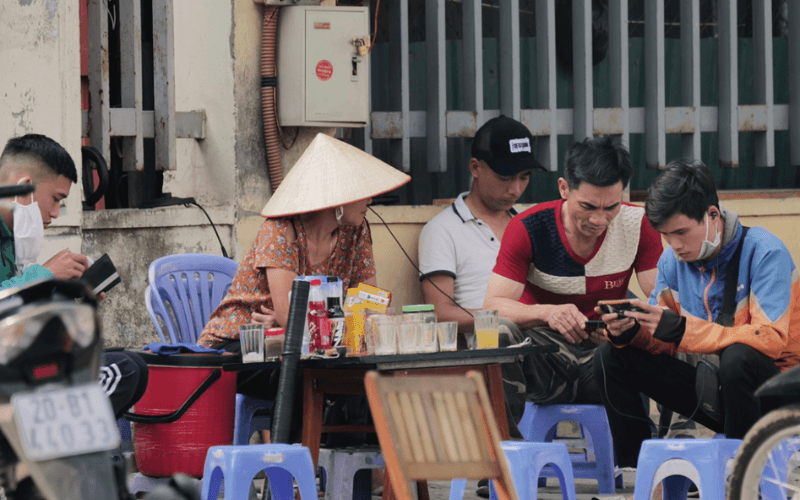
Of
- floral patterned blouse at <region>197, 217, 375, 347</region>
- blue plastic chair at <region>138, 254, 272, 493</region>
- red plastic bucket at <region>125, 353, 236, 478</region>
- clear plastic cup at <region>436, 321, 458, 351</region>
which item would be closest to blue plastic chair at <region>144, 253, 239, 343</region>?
blue plastic chair at <region>138, 254, 272, 493</region>

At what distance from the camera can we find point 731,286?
4254 mm

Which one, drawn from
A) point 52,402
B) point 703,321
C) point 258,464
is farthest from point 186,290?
point 52,402

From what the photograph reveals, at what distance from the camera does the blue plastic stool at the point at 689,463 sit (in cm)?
362

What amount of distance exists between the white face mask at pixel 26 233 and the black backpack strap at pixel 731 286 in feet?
8.18

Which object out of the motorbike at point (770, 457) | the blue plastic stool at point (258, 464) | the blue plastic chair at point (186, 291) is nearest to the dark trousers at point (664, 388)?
the motorbike at point (770, 457)

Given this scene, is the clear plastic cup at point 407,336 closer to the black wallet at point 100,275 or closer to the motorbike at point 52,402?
the black wallet at point 100,275

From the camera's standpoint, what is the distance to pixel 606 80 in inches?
262

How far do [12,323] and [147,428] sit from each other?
2111mm

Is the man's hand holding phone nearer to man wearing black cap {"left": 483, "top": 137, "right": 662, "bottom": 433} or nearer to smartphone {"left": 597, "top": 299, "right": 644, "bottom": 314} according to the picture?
smartphone {"left": 597, "top": 299, "right": 644, "bottom": 314}

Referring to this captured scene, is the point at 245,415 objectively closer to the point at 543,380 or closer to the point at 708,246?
the point at 543,380

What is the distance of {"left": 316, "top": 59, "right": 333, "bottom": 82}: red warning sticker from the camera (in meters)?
5.91

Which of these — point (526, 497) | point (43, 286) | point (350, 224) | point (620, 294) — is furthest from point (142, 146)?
point (43, 286)

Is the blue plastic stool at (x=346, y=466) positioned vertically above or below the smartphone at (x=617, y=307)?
below

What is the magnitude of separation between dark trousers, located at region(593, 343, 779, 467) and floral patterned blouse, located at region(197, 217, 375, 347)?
1.09 m
